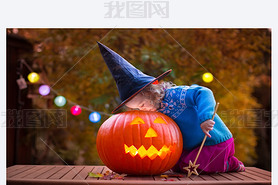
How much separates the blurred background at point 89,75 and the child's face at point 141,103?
106 centimetres

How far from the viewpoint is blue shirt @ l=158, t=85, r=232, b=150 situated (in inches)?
79.5

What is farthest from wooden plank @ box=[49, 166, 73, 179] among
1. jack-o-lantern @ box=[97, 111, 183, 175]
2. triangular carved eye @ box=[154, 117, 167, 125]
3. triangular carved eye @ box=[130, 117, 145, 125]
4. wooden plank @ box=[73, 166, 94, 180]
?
triangular carved eye @ box=[154, 117, 167, 125]

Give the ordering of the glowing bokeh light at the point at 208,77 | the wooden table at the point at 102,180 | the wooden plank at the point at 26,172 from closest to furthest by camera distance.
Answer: the wooden table at the point at 102,180 → the wooden plank at the point at 26,172 → the glowing bokeh light at the point at 208,77

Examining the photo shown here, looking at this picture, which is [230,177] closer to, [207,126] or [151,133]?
[207,126]

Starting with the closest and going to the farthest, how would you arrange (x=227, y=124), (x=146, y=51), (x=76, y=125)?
(x=227, y=124)
(x=146, y=51)
(x=76, y=125)

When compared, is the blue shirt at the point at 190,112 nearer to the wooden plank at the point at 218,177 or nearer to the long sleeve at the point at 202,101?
the long sleeve at the point at 202,101

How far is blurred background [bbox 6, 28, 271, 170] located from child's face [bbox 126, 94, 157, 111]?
3.49 feet

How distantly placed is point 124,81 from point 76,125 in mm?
2284

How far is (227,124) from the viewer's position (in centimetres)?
229

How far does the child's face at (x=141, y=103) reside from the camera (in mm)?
2109

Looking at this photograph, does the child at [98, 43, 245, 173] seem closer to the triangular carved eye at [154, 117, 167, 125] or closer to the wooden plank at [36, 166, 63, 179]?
the triangular carved eye at [154, 117, 167, 125]

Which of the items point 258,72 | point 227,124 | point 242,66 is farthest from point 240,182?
point 258,72

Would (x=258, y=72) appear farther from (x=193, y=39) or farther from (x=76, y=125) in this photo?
(x=76, y=125)

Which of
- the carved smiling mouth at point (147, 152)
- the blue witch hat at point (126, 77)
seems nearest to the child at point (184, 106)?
the blue witch hat at point (126, 77)
